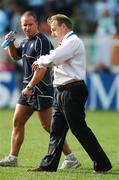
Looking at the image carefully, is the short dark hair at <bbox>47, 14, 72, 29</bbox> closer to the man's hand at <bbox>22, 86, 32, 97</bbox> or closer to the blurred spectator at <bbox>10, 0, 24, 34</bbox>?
the man's hand at <bbox>22, 86, 32, 97</bbox>

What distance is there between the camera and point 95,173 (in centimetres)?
1112

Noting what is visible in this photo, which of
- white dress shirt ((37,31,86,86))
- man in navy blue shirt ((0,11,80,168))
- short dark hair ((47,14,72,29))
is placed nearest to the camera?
white dress shirt ((37,31,86,86))

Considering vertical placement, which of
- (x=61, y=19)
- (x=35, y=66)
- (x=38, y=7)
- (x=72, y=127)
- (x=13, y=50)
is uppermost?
(x=38, y=7)

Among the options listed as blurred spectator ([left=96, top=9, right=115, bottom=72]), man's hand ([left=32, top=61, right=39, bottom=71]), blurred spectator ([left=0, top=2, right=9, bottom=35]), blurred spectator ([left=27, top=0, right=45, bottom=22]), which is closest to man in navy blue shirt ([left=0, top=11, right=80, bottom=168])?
man's hand ([left=32, top=61, right=39, bottom=71])

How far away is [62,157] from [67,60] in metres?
2.73

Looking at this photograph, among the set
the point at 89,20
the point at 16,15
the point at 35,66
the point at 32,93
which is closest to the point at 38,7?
the point at 16,15

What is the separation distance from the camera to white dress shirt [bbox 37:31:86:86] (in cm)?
1067

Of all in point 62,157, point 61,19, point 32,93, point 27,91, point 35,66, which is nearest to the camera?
point 61,19

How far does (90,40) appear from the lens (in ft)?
79.8

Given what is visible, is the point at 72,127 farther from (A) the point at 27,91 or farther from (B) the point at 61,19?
(B) the point at 61,19

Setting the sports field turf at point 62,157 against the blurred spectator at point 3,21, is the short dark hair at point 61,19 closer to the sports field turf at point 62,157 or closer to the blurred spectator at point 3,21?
the sports field turf at point 62,157

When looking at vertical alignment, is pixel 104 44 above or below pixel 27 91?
above

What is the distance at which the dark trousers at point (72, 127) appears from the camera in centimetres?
1095

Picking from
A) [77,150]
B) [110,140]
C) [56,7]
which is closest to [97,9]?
[56,7]
